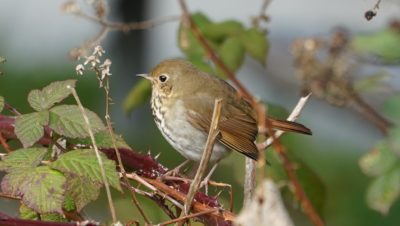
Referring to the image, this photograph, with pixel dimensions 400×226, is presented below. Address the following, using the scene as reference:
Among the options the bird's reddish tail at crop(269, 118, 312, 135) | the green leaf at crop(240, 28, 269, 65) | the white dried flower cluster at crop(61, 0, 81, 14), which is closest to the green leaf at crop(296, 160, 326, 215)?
the bird's reddish tail at crop(269, 118, 312, 135)

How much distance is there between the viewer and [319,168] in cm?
641

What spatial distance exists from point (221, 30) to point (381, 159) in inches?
62.8

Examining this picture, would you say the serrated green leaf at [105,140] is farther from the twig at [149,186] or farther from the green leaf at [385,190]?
the green leaf at [385,190]

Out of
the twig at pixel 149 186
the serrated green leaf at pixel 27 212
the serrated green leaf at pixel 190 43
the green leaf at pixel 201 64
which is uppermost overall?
the serrated green leaf at pixel 190 43

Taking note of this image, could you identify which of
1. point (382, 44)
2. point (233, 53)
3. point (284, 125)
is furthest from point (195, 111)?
point (382, 44)

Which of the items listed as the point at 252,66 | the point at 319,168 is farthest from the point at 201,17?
the point at 252,66

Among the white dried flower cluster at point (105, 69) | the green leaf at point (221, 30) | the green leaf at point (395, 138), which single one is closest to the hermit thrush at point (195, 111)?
the green leaf at point (221, 30)

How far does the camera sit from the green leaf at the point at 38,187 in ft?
5.57

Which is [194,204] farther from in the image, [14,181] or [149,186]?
[14,181]

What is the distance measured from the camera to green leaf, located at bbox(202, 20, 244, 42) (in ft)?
10.3

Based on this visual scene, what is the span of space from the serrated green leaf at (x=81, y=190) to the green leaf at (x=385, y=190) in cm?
49

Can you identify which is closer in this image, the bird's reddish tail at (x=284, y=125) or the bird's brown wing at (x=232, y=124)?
the bird's reddish tail at (x=284, y=125)

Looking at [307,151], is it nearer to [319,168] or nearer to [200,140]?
[319,168]

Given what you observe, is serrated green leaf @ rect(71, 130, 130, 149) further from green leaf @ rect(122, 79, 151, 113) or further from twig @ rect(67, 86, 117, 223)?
green leaf @ rect(122, 79, 151, 113)
